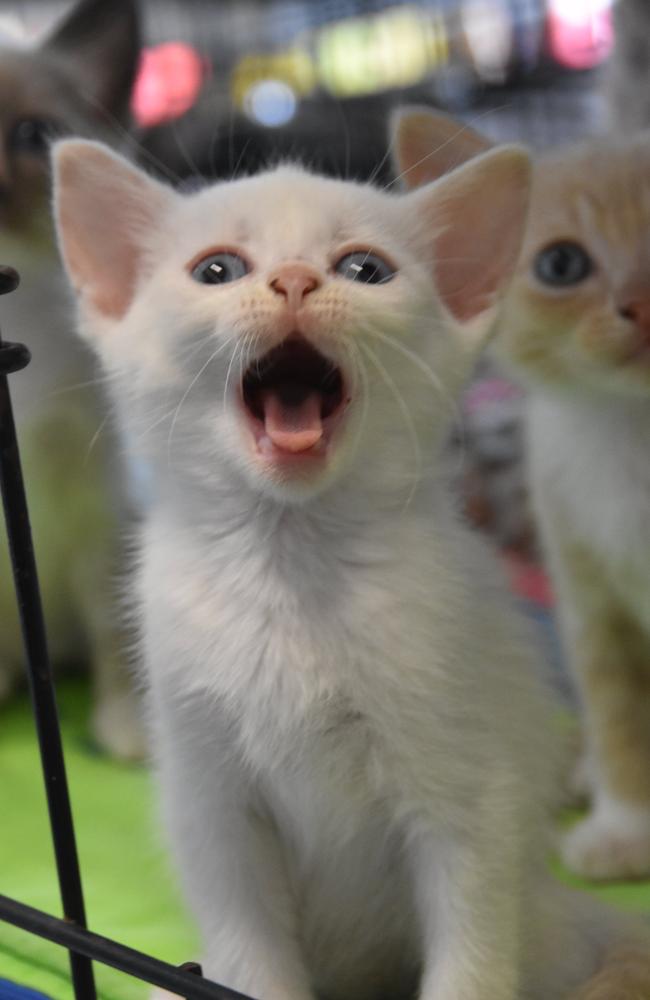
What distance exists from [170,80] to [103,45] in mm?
1131

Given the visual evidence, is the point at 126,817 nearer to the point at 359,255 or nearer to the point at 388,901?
the point at 388,901

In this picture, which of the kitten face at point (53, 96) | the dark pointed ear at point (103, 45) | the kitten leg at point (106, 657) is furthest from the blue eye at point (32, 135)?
the kitten leg at point (106, 657)

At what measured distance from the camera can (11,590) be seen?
4.82 ft

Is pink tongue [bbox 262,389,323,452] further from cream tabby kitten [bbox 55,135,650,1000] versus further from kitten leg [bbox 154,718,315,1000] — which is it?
kitten leg [bbox 154,718,315,1000]

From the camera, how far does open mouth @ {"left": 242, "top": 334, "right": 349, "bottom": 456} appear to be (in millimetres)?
742

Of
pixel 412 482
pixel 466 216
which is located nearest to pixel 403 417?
pixel 412 482

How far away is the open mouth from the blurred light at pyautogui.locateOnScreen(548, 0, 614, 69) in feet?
5.08

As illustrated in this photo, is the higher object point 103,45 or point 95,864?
point 103,45

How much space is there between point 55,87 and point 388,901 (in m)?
1.04

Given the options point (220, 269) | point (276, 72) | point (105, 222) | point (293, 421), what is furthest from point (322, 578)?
point (276, 72)

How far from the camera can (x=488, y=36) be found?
248 centimetres

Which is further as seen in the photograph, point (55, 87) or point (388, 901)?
point (55, 87)

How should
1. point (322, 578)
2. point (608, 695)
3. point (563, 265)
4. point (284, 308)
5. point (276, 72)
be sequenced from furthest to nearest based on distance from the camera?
point (276, 72)
point (608, 695)
point (563, 265)
point (322, 578)
point (284, 308)

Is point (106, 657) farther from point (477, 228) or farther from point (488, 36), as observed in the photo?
point (488, 36)
